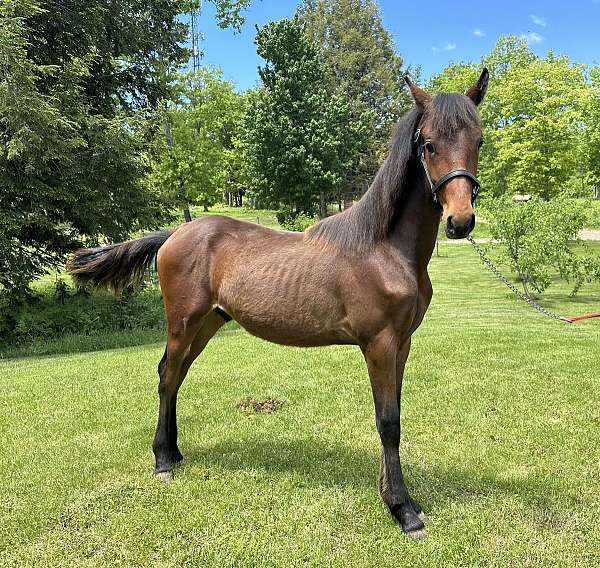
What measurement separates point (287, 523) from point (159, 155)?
418 inches

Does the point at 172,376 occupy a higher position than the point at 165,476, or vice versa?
the point at 172,376

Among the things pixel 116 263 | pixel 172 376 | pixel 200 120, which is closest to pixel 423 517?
pixel 172 376

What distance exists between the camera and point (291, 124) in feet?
84.4

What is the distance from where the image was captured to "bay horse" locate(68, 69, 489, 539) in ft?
8.80

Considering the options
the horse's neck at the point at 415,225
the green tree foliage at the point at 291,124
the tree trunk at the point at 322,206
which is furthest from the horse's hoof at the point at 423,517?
the tree trunk at the point at 322,206

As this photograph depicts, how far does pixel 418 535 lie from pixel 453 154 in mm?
2318

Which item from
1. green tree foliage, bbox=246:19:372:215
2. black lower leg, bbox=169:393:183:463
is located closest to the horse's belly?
black lower leg, bbox=169:393:183:463

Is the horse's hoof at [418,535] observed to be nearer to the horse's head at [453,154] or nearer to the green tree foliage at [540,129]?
the horse's head at [453,154]

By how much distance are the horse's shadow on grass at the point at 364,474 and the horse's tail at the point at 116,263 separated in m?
1.68

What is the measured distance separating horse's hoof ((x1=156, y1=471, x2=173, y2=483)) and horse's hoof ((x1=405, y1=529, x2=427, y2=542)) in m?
1.85

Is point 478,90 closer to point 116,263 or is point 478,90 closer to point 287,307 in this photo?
point 287,307

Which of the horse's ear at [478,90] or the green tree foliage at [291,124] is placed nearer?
the horse's ear at [478,90]

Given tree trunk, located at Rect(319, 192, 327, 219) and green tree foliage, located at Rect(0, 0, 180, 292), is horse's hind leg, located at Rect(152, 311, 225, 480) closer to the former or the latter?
green tree foliage, located at Rect(0, 0, 180, 292)

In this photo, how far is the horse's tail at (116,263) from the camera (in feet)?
13.5
